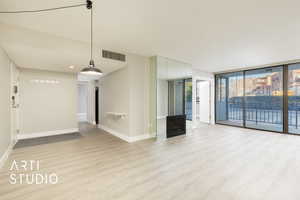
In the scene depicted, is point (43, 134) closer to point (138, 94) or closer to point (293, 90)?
point (138, 94)

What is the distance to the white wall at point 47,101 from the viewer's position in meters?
4.58

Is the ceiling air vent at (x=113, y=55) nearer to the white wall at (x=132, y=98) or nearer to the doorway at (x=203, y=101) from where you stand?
the white wall at (x=132, y=98)

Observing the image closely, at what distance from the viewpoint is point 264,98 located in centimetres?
582

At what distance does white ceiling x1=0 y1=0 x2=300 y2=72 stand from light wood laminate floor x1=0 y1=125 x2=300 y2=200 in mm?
2489

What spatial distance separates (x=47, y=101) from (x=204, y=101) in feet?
23.8

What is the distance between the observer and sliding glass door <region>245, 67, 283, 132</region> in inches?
211

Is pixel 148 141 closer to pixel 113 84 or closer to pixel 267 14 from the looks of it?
pixel 113 84

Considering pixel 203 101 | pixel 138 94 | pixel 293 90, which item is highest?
pixel 293 90

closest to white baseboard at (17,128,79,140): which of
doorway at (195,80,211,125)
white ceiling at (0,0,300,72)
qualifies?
white ceiling at (0,0,300,72)

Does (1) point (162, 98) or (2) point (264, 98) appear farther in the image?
(2) point (264, 98)

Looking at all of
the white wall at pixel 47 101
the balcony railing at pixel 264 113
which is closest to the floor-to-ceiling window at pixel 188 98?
the balcony railing at pixel 264 113

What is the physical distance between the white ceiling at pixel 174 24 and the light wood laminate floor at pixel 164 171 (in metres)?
2.49

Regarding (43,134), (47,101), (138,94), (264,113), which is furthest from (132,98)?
(264,113)

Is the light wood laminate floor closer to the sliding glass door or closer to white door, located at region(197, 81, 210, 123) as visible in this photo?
the sliding glass door
